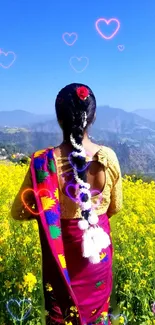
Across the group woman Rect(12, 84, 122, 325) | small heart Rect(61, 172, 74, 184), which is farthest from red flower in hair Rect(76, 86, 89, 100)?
Answer: small heart Rect(61, 172, 74, 184)

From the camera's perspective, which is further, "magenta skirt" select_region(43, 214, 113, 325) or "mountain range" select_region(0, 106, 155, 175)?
"mountain range" select_region(0, 106, 155, 175)

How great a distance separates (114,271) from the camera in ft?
10.5

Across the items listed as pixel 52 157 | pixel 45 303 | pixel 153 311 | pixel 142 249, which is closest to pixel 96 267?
pixel 45 303

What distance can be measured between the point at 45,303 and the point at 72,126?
2.62ft

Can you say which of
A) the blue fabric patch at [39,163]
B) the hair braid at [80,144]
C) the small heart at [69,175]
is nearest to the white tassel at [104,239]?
the hair braid at [80,144]

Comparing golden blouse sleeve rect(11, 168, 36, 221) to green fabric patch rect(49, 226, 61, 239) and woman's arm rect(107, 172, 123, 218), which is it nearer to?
green fabric patch rect(49, 226, 61, 239)

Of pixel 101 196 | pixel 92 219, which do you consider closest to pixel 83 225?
pixel 92 219

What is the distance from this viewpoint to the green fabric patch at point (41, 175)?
6.56ft

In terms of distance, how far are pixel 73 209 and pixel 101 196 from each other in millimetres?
141

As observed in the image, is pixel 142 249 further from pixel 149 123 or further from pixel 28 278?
pixel 149 123

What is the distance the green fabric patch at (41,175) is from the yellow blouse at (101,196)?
4 cm

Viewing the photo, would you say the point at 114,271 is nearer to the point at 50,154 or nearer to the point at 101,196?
the point at 101,196

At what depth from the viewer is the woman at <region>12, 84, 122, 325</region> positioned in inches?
78.0

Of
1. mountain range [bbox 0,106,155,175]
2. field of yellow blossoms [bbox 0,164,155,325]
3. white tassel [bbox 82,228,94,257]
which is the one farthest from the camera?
mountain range [bbox 0,106,155,175]
